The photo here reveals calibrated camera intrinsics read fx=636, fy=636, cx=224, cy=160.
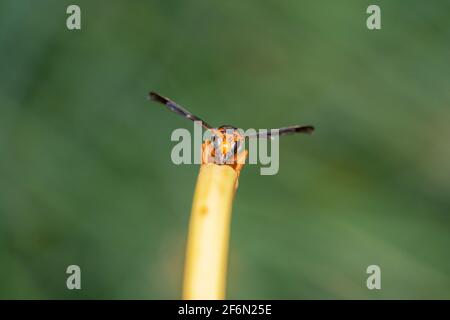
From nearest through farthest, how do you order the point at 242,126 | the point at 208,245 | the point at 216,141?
the point at 208,245, the point at 216,141, the point at 242,126

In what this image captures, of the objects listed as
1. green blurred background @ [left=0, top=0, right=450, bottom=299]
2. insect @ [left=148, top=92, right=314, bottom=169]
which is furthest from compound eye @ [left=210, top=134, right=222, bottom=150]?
green blurred background @ [left=0, top=0, right=450, bottom=299]

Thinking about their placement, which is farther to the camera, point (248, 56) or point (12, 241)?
point (248, 56)

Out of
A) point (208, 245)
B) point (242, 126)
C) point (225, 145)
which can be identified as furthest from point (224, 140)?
point (242, 126)

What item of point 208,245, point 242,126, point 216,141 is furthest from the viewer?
point 242,126

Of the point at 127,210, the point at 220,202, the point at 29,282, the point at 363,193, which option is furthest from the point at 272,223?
the point at 220,202

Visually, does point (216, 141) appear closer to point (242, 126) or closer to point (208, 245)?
point (208, 245)
